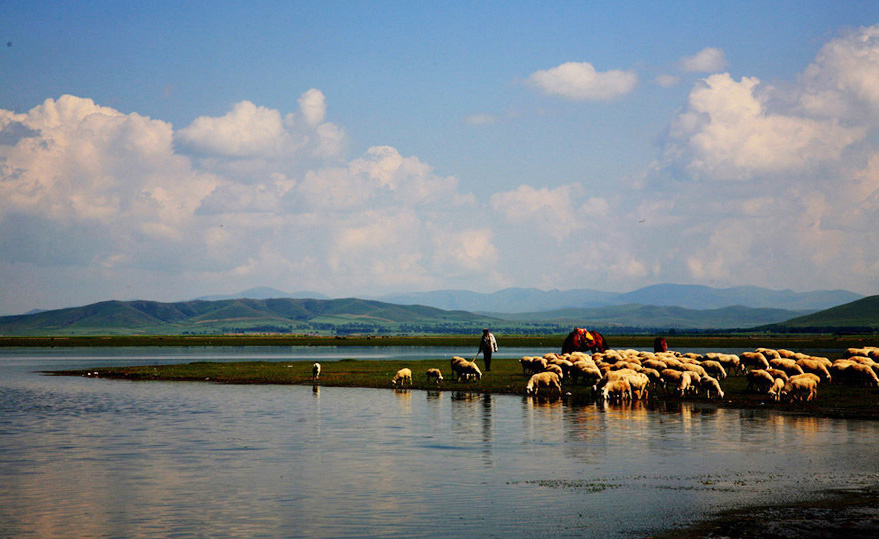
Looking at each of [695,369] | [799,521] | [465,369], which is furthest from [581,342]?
[799,521]

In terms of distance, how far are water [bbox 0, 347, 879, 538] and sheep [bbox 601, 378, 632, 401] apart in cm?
274

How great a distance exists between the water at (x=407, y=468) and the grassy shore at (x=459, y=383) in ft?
9.86

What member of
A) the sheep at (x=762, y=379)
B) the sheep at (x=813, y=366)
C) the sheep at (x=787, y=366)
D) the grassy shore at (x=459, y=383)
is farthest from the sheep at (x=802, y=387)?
the sheep at (x=813, y=366)

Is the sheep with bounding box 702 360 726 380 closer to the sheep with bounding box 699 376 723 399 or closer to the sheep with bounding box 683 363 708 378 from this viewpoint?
the sheep with bounding box 683 363 708 378

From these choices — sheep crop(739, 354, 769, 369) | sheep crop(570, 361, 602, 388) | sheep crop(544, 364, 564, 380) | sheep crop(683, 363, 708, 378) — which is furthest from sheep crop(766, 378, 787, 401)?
sheep crop(739, 354, 769, 369)

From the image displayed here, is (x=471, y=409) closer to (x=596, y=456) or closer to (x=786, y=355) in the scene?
(x=596, y=456)

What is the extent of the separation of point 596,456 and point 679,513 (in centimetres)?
676

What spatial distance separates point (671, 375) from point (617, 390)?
453 centimetres

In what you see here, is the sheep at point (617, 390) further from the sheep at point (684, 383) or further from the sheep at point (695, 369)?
the sheep at point (695, 369)

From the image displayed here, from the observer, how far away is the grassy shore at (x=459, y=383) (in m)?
34.4

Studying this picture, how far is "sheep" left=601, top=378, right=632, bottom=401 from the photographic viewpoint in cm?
3728

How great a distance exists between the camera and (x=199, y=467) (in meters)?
21.4

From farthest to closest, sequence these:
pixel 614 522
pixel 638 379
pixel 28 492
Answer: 1. pixel 638 379
2. pixel 28 492
3. pixel 614 522

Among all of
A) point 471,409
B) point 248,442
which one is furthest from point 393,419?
point 248,442
